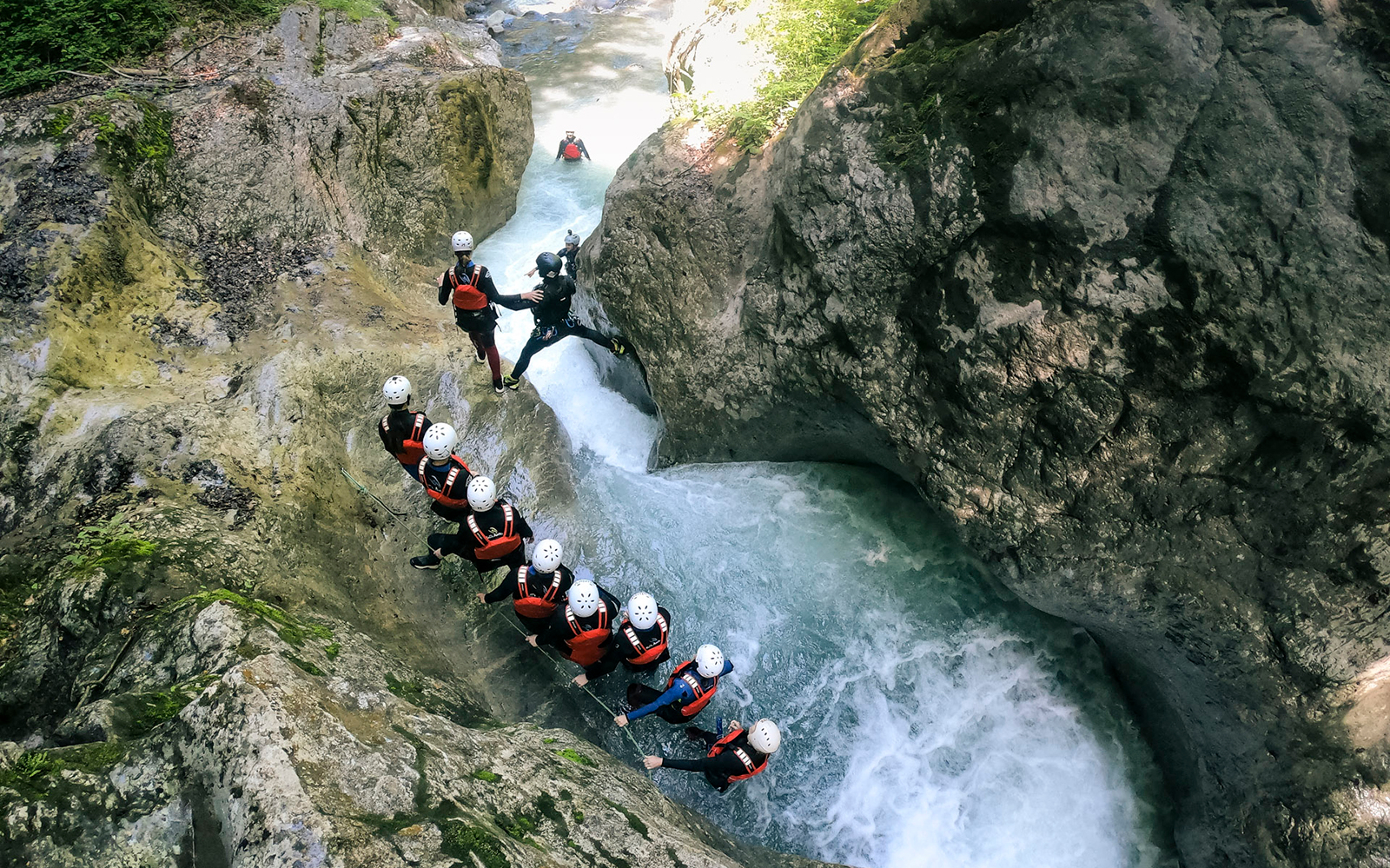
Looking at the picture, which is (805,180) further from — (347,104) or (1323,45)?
(347,104)

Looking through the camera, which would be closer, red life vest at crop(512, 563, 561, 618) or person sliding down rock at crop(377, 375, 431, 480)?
red life vest at crop(512, 563, 561, 618)

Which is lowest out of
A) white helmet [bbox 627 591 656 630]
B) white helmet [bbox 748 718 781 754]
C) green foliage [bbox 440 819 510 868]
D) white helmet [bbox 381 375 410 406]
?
white helmet [bbox 748 718 781 754]

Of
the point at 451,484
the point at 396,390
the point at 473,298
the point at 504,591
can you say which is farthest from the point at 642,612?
the point at 473,298

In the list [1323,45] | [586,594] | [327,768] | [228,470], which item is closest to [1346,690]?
[1323,45]

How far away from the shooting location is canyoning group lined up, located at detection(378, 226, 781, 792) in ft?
18.9

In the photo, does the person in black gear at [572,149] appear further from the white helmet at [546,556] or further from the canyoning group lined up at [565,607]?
the white helmet at [546,556]

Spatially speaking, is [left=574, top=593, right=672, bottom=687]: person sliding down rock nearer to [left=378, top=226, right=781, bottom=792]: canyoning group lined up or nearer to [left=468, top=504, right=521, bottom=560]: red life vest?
[left=378, top=226, right=781, bottom=792]: canyoning group lined up

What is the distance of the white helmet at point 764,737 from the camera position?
5629 mm

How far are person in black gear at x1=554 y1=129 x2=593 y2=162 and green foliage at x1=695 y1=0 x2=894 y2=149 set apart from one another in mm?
5650

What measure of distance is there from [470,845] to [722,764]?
2.54 meters

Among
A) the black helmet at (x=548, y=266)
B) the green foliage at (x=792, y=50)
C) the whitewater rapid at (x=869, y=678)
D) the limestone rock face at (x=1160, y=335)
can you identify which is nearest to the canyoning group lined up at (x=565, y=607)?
the whitewater rapid at (x=869, y=678)

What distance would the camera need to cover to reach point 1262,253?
181 inches

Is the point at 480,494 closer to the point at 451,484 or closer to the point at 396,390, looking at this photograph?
the point at 451,484

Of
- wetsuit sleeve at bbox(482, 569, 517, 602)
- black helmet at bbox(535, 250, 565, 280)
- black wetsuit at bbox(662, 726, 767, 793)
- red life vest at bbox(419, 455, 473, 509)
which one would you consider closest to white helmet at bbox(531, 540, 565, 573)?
wetsuit sleeve at bbox(482, 569, 517, 602)
